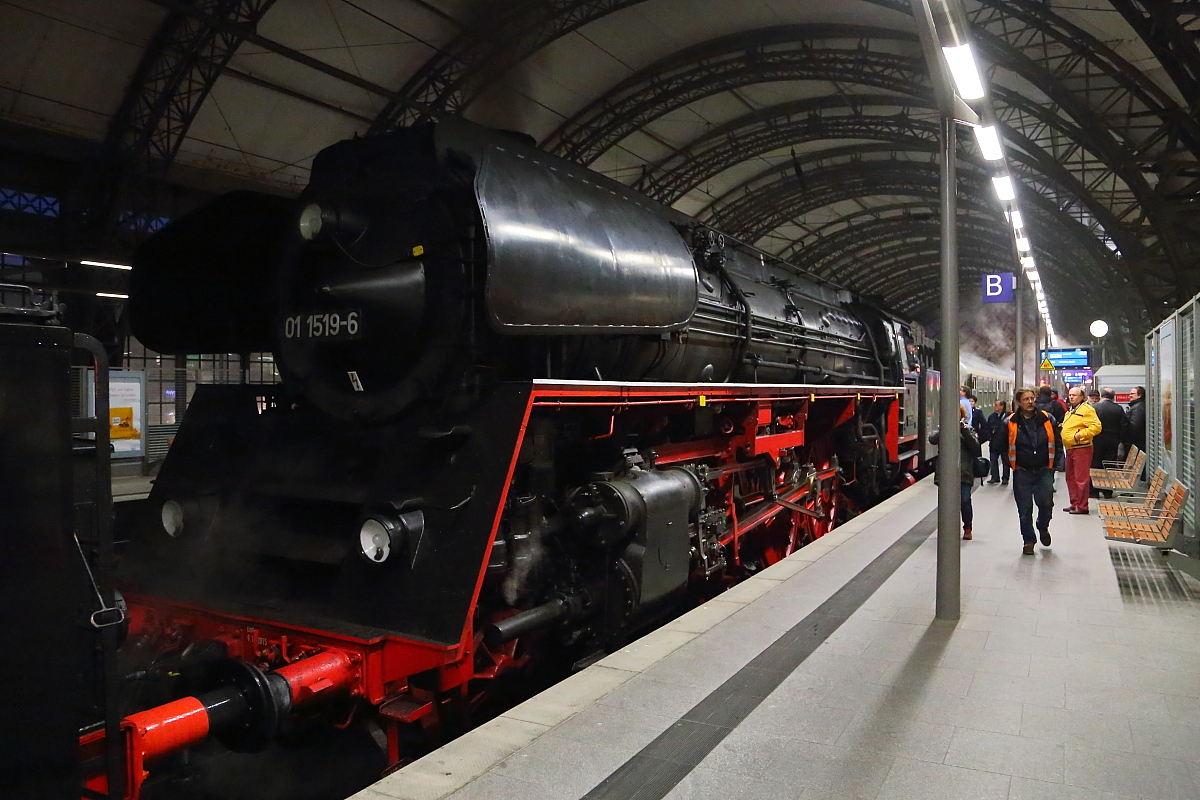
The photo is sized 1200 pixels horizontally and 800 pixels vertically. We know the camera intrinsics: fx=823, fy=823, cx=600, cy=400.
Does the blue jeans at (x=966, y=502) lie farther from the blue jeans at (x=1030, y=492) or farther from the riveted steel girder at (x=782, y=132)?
the riveted steel girder at (x=782, y=132)

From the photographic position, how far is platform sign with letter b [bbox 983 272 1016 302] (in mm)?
18016

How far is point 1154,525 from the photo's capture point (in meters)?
7.21

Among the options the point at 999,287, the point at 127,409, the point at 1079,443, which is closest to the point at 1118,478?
the point at 1079,443

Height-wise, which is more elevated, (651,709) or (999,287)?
(999,287)

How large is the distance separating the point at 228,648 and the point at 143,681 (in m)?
0.39

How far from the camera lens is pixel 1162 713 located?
12.6ft

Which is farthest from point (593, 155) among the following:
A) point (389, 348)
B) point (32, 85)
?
point (389, 348)

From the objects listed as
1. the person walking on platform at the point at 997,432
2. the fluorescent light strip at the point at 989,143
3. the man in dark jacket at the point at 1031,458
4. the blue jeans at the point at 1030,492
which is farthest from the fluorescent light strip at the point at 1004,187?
the blue jeans at the point at 1030,492

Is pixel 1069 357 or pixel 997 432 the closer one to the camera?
pixel 997 432

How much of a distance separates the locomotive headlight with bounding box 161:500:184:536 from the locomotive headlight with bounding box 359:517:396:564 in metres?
1.39

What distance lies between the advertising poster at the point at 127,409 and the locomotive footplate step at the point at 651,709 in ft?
26.1

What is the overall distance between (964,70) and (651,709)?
4513 mm

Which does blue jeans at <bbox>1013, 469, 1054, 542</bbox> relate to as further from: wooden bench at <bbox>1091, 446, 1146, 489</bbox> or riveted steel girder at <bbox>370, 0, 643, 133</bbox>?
riveted steel girder at <bbox>370, 0, 643, 133</bbox>

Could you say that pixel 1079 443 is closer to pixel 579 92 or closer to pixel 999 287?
pixel 999 287
